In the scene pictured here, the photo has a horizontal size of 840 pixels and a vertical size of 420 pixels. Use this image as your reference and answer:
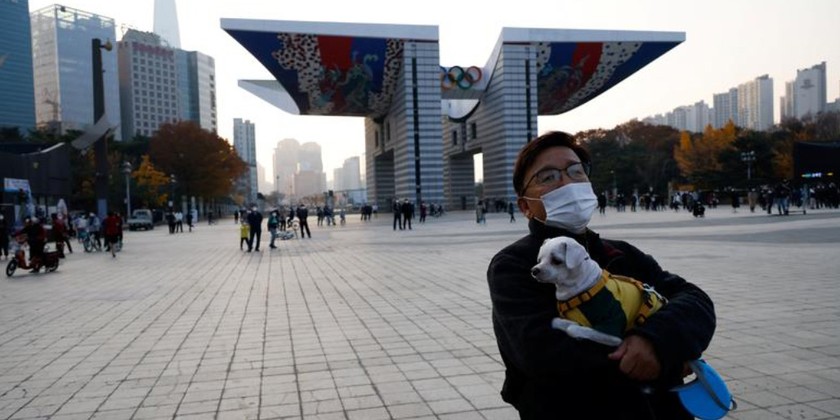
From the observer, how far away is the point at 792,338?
6.02 m

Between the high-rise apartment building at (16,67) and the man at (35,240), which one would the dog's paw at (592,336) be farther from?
the high-rise apartment building at (16,67)

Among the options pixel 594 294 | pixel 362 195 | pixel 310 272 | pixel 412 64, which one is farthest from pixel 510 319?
pixel 362 195

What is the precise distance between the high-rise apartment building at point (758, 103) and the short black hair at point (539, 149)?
114 metres

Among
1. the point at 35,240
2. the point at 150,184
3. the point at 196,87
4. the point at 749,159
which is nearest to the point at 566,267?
the point at 35,240

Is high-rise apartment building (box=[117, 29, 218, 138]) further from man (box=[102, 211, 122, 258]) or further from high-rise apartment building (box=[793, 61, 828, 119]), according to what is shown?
high-rise apartment building (box=[793, 61, 828, 119])

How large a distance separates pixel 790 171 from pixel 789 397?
60711 millimetres

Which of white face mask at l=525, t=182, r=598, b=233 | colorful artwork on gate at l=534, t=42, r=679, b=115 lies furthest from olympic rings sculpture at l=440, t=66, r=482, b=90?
white face mask at l=525, t=182, r=598, b=233

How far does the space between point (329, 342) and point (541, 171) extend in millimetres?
5025

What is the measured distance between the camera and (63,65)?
99000 millimetres

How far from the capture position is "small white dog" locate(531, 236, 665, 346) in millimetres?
1788

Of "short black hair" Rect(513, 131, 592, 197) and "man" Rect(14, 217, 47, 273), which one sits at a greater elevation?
"short black hair" Rect(513, 131, 592, 197)

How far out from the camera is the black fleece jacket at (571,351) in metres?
1.81

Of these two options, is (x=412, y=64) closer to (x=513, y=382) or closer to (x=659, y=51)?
(x=659, y=51)

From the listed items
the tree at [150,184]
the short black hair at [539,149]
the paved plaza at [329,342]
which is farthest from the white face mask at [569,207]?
the tree at [150,184]
